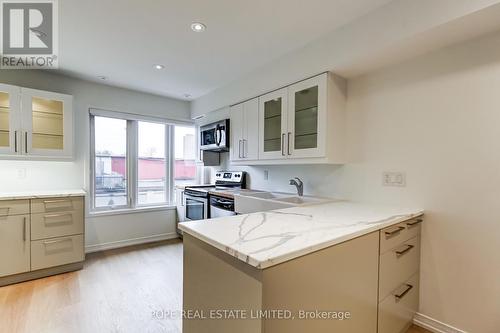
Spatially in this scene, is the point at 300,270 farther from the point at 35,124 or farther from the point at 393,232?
the point at 35,124

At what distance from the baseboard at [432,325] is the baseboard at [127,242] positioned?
3.39 m

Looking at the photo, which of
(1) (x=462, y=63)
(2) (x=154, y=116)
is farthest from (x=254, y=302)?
(2) (x=154, y=116)

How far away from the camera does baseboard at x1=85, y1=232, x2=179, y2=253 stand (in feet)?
11.0

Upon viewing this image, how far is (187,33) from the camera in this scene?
2.05m

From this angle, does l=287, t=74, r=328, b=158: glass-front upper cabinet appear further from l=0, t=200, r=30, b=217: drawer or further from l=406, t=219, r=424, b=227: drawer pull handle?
l=0, t=200, r=30, b=217: drawer

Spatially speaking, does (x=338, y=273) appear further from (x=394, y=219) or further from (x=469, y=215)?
(x=469, y=215)

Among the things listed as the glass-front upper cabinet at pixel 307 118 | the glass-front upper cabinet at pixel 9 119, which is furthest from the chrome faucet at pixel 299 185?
the glass-front upper cabinet at pixel 9 119

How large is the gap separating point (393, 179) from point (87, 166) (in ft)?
12.0

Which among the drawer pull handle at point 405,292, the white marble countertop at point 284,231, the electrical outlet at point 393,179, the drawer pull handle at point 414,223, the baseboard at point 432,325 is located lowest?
the baseboard at point 432,325

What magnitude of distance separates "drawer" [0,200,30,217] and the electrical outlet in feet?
11.6

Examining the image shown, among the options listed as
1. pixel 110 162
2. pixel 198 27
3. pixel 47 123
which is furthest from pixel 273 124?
pixel 47 123

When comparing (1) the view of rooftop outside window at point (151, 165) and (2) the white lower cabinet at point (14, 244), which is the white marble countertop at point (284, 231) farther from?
(1) the view of rooftop outside window at point (151, 165)

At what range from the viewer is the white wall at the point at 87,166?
285 centimetres

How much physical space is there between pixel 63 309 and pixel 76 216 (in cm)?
111
